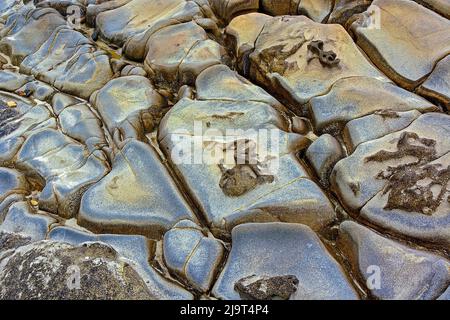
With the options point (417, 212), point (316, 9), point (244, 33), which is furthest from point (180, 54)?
point (417, 212)

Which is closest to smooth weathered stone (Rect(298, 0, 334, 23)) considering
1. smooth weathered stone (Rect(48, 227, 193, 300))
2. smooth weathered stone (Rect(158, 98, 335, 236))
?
smooth weathered stone (Rect(158, 98, 335, 236))

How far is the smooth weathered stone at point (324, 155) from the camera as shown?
11.4 ft

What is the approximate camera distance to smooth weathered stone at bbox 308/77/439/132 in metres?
3.79

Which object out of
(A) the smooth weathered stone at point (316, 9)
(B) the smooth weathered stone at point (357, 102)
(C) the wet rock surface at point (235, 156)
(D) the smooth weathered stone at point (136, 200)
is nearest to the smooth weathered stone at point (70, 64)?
(C) the wet rock surface at point (235, 156)

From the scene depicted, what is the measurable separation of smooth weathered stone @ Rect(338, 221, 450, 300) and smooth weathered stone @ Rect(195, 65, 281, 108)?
4.88ft

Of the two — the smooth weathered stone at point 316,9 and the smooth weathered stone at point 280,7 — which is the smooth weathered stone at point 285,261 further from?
the smooth weathered stone at point 280,7

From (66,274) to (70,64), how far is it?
289 cm

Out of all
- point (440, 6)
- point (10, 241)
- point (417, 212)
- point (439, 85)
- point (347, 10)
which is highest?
point (440, 6)

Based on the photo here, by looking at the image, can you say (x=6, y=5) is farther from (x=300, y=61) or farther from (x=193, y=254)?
(x=193, y=254)

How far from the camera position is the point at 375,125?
3.65m

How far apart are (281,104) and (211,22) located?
4.86 feet

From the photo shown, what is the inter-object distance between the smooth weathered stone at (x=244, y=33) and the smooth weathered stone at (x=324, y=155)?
1.34 meters
